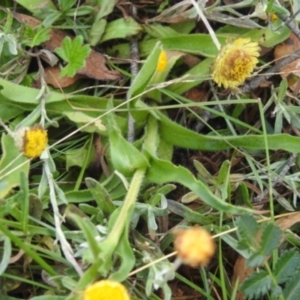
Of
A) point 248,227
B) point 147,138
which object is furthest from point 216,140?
point 248,227

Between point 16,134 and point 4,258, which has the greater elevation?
point 16,134

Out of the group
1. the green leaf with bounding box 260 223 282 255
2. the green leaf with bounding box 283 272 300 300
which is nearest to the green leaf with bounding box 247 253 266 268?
the green leaf with bounding box 260 223 282 255

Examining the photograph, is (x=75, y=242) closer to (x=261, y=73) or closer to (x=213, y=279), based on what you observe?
(x=213, y=279)

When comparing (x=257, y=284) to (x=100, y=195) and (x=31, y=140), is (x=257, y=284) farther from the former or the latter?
(x=31, y=140)

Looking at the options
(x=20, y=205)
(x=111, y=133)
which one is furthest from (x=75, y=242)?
(x=111, y=133)

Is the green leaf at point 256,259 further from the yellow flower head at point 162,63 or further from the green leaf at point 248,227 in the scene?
the yellow flower head at point 162,63

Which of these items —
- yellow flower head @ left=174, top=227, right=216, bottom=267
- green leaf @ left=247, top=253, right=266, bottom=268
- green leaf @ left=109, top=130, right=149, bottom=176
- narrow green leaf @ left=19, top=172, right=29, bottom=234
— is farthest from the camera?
green leaf @ left=109, top=130, right=149, bottom=176

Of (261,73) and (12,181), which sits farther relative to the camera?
(261,73)

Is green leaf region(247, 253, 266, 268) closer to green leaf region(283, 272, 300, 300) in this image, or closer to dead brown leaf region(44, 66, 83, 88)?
green leaf region(283, 272, 300, 300)
